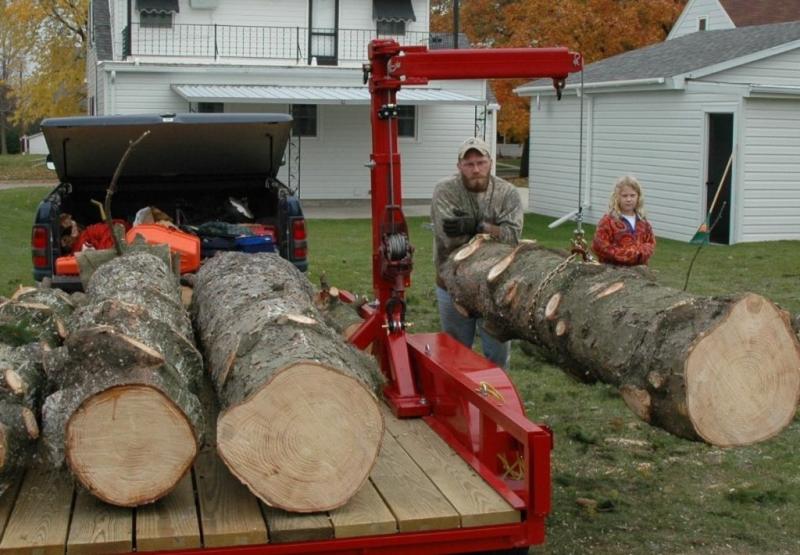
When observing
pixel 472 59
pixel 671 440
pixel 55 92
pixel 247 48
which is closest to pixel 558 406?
pixel 671 440

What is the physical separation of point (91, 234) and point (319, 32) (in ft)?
75.5

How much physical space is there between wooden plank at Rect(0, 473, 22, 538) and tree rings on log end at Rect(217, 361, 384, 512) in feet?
2.85

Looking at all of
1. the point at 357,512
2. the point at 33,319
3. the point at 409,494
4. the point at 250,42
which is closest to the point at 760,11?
the point at 250,42

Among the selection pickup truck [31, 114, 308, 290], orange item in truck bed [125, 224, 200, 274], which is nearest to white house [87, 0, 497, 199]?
pickup truck [31, 114, 308, 290]

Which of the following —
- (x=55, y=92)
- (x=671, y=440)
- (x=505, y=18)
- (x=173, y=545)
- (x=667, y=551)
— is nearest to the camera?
(x=173, y=545)

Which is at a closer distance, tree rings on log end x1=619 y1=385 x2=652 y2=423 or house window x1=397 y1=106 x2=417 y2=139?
→ tree rings on log end x1=619 y1=385 x2=652 y2=423

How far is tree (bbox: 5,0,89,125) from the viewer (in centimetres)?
4116

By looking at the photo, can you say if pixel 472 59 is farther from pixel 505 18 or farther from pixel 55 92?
pixel 55 92

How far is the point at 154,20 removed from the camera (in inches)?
1156

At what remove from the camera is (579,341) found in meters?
5.38

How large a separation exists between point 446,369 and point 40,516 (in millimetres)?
1957

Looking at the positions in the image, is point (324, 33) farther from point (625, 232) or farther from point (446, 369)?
point (446, 369)

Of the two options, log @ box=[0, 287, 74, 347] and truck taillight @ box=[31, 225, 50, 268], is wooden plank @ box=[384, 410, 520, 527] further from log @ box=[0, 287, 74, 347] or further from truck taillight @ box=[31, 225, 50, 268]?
truck taillight @ box=[31, 225, 50, 268]

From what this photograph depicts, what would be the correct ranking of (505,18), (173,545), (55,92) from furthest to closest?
(55,92), (505,18), (173,545)
